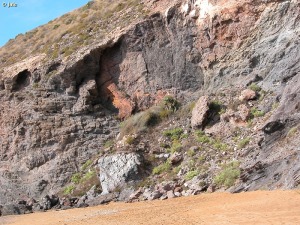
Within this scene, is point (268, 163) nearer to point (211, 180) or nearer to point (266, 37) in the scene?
point (211, 180)

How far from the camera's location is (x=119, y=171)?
2498 cm

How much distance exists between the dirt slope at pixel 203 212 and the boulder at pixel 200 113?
7173 mm

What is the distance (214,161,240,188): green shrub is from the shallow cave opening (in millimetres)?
20359

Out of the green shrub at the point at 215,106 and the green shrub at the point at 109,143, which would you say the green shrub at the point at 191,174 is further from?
the green shrub at the point at 109,143

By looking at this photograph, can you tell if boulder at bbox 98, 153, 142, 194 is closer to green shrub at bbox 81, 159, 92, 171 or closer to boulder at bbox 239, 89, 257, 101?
green shrub at bbox 81, 159, 92, 171

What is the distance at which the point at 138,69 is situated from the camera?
32250 mm

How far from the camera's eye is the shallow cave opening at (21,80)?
34.9 m

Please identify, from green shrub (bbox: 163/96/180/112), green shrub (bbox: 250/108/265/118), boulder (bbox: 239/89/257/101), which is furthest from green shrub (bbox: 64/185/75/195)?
green shrub (bbox: 250/108/265/118)

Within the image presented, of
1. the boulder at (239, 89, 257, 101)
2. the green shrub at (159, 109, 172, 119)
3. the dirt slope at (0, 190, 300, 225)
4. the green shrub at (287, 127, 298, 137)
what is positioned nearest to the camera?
the dirt slope at (0, 190, 300, 225)

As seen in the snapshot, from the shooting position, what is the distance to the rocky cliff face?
27188 mm

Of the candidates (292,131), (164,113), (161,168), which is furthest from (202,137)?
(292,131)

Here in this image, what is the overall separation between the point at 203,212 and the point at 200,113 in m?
11.9

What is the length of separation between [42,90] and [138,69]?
24.8 ft

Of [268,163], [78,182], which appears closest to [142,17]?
[78,182]
